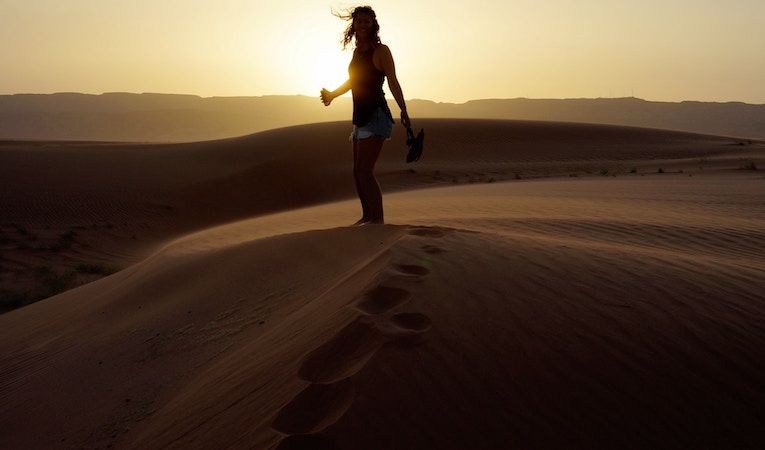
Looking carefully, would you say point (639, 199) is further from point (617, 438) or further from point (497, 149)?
point (497, 149)

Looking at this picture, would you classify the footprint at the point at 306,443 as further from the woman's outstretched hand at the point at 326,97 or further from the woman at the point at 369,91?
the woman's outstretched hand at the point at 326,97

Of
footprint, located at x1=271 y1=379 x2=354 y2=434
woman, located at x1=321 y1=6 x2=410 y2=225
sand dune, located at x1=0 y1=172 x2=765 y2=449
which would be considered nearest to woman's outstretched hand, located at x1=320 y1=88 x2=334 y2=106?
woman, located at x1=321 y1=6 x2=410 y2=225

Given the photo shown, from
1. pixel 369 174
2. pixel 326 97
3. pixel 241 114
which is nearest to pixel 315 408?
pixel 369 174

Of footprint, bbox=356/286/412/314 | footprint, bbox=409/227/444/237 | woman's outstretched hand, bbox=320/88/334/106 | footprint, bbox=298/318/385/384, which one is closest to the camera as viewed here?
footprint, bbox=298/318/385/384

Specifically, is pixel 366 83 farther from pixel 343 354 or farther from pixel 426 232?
pixel 343 354

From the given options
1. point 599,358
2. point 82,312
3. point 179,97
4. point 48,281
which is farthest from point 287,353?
point 179,97

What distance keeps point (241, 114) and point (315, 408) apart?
145 metres

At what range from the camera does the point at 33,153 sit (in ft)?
76.8

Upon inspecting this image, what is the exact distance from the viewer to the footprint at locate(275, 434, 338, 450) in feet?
6.67

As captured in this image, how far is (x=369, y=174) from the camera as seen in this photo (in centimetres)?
561

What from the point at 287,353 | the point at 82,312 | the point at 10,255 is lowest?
the point at 10,255

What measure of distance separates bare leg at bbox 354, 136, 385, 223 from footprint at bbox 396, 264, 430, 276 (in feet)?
6.77

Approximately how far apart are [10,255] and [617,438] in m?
13.8

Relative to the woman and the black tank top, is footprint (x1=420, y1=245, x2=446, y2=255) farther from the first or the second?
the black tank top
